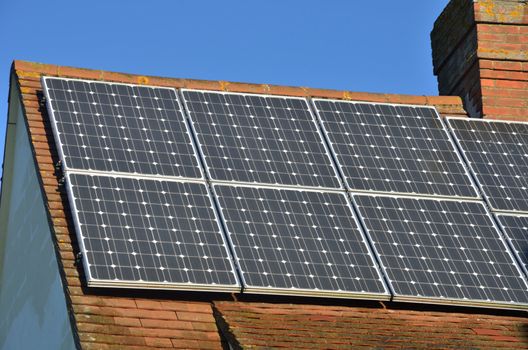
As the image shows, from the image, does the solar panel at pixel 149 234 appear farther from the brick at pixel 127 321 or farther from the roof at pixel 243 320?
the brick at pixel 127 321

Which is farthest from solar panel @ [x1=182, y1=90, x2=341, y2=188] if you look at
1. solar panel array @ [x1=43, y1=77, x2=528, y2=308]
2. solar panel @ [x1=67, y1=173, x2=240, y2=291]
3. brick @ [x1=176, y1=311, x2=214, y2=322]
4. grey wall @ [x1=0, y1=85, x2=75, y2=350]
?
brick @ [x1=176, y1=311, x2=214, y2=322]

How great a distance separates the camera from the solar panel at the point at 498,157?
14.8m

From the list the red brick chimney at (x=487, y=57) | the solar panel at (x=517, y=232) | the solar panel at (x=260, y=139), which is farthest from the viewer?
the red brick chimney at (x=487, y=57)

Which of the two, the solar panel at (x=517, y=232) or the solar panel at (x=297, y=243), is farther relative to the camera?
the solar panel at (x=517, y=232)

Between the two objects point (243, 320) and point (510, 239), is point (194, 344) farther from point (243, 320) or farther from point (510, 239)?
point (510, 239)

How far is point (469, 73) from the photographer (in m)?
17.3

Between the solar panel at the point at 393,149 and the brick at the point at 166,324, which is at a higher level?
the solar panel at the point at 393,149

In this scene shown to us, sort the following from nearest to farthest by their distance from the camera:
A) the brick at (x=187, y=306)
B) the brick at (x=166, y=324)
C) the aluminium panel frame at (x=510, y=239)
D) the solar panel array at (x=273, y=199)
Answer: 1. the brick at (x=166, y=324)
2. the brick at (x=187, y=306)
3. the solar panel array at (x=273, y=199)
4. the aluminium panel frame at (x=510, y=239)

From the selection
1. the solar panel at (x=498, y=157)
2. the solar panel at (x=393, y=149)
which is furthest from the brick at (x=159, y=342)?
the solar panel at (x=498, y=157)

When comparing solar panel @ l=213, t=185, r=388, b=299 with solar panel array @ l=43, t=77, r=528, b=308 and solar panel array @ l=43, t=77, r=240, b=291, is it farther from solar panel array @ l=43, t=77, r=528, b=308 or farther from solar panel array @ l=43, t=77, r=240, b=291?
solar panel array @ l=43, t=77, r=240, b=291

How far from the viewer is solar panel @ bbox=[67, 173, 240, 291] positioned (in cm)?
1251

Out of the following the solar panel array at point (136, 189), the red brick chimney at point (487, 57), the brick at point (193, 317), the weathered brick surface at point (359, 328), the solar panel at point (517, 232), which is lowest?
the weathered brick surface at point (359, 328)

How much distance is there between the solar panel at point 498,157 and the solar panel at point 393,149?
0.63 ft

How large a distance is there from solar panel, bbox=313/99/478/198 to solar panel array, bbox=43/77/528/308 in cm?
2
